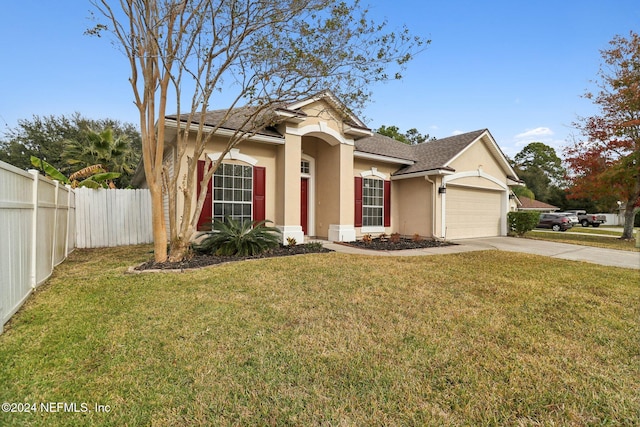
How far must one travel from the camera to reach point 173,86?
6945 mm

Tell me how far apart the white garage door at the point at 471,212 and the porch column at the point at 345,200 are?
14.8 ft

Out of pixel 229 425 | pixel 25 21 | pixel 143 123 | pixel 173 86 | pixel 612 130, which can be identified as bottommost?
pixel 229 425

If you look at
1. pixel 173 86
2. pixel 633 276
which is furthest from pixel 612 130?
pixel 173 86

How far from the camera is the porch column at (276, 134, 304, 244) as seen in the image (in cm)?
996

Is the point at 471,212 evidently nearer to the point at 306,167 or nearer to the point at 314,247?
the point at 306,167

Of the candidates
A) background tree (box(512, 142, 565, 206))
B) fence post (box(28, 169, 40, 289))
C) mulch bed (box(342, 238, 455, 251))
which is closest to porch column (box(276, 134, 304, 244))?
mulch bed (box(342, 238, 455, 251))

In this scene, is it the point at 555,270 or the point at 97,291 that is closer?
the point at 97,291

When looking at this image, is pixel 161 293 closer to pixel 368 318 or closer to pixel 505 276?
pixel 368 318

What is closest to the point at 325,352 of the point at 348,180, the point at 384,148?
the point at 348,180

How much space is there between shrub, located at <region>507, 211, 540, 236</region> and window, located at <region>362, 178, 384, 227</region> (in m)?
7.39

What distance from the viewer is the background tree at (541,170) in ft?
150

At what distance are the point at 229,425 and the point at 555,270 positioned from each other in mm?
7547

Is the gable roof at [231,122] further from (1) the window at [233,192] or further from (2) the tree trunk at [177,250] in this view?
(2) the tree trunk at [177,250]

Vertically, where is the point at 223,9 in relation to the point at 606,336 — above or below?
above
